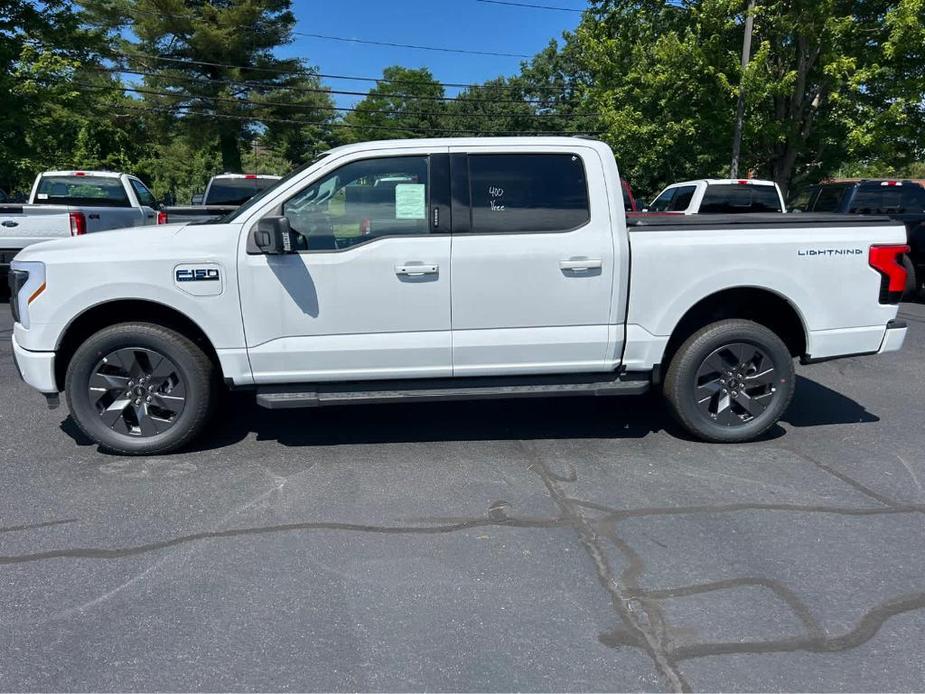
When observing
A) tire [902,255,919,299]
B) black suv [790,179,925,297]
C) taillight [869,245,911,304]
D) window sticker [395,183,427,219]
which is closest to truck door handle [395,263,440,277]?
window sticker [395,183,427,219]

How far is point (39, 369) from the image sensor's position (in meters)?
4.56

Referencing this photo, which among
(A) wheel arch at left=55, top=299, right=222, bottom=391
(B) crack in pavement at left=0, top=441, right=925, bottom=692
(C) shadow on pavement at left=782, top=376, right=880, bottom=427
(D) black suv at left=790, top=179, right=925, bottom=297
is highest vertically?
(D) black suv at left=790, top=179, right=925, bottom=297

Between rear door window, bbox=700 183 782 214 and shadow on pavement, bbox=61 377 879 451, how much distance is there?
6820 millimetres

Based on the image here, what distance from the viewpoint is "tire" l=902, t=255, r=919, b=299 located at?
10.9 m

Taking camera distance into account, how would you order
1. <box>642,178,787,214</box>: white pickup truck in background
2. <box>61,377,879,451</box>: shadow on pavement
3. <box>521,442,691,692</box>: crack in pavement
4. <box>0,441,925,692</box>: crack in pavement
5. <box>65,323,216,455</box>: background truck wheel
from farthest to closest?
<box>642,178,787,214</box>: white pickup truck in background → <box>61,377,879,451</box>: shadow on pavement → <box>65,323,216,455</box>: background truck wheel → <box>0,441,925,692</box>: crack in pavement → <box>521,442,691,692</box>: crack in pavement

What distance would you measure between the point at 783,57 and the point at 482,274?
690 inches

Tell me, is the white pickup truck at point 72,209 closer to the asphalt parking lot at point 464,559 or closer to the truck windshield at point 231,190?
the truck windshield at point 231,190

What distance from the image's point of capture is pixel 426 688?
8.38ft

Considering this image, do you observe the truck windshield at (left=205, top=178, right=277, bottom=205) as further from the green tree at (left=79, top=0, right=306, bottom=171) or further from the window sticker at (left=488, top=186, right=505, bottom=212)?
the green tree at (left=79, top=0, right=306, bottom=171)

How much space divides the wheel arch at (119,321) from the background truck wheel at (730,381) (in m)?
3.13

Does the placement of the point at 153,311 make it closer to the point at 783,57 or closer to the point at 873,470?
the point at 873,470

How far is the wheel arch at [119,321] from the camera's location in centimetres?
466

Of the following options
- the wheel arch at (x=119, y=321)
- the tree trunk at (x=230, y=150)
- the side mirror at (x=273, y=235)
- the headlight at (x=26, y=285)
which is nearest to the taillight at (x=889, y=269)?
the side mirror at (x=273, y=235)

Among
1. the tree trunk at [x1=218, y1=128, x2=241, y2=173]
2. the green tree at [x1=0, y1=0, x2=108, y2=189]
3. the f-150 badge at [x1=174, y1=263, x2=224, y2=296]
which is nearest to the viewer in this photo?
the f-150 badge at [x1=174, y1=263, x2=224, y2=296]
